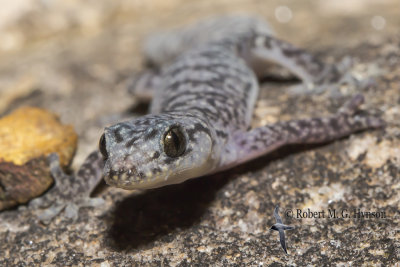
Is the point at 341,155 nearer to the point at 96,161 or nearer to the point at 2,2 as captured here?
the point at 96,161

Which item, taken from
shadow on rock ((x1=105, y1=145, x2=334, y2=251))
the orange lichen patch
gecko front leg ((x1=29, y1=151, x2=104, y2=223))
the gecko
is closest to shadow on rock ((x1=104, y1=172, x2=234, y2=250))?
shadow on rock ((x1=105, y1=145, x2=334, y2=251))

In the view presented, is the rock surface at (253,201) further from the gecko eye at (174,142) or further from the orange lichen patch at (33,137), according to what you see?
the gecko eye at (174,142)

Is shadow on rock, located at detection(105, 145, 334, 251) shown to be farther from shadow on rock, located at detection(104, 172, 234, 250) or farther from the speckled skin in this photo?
the speckled skin

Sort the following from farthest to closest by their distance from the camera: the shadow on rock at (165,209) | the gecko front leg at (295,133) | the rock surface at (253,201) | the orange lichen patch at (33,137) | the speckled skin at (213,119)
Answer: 1. the gecko front leg at (295,133)
2. the orange lichen patch at (33,137)
3. the shadow on rock at (165,209)
4. the rock surface at (253,201)
5. the speckled skin at (213,119)

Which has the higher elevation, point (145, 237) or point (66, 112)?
point (66, 112)

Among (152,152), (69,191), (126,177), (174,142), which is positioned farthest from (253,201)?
(69,191)

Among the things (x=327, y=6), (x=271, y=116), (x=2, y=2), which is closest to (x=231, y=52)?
(x=271, y=116)

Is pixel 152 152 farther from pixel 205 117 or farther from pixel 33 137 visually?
pixel 33 137

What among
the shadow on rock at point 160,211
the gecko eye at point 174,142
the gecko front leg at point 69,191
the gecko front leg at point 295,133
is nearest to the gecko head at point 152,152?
the gecko eye at point 174,142
